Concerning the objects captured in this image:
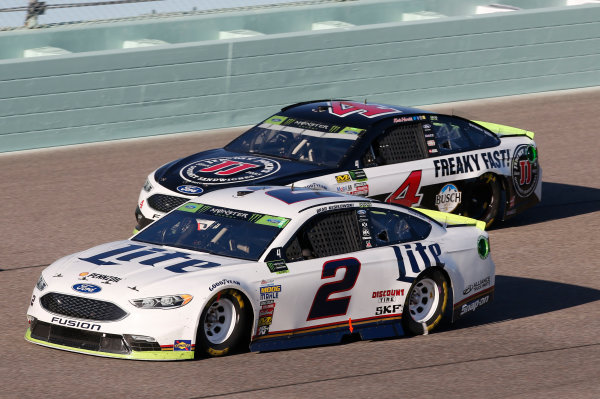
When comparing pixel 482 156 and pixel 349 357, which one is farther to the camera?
pixel 482 156

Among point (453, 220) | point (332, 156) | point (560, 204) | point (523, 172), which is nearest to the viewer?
point (453, 220)

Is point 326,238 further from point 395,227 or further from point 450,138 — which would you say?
point 450,138

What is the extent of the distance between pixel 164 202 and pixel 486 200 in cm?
406

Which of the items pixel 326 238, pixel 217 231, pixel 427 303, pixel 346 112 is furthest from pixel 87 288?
pixel 346 112

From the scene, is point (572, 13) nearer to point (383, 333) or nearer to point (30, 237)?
point (30, 237)

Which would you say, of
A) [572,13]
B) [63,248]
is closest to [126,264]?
[63,248]

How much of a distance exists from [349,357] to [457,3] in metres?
17.0

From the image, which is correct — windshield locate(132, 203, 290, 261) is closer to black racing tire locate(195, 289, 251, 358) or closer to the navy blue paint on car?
black racing tire locate(195, 289, 251, 358)

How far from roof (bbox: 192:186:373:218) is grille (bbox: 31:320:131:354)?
5.60 feet

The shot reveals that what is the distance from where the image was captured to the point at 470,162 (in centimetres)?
1379

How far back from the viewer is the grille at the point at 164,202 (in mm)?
11984

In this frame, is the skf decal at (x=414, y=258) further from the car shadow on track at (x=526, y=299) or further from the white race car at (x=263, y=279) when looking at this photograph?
the car shadow on track at (x=526, y=299)

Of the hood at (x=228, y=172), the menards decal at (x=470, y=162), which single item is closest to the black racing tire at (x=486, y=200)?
the menards decal at (x=470, y=162)

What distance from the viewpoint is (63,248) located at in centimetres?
1272
